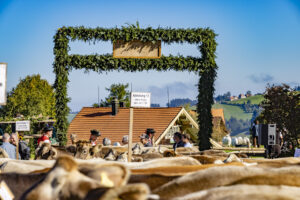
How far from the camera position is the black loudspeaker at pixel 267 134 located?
11.7 m

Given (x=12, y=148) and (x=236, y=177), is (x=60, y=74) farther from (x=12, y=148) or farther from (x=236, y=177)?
(x=236, y=177)

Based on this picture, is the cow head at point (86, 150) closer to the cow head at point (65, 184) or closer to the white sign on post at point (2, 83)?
the white sign on post at point (2, 83)

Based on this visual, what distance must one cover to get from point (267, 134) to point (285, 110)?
301 inches

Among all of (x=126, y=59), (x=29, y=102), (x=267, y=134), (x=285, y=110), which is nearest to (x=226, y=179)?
(x=267, y=134)

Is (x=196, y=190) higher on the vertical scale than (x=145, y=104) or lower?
lower

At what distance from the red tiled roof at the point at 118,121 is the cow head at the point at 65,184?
Result: 91.4 ft

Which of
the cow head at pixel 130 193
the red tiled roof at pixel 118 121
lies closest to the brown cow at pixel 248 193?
the cow head at pixel 130 193

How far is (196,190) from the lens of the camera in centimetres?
199

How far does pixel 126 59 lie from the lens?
15.8 meters

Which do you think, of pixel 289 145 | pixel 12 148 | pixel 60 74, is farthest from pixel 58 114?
pixel 289 145

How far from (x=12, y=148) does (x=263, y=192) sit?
9.36 metres

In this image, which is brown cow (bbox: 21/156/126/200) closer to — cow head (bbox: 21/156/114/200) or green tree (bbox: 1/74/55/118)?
cow head (bbox: 21/156/114/200)

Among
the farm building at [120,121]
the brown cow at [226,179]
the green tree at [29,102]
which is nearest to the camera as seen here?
the brown cow at [226,179]

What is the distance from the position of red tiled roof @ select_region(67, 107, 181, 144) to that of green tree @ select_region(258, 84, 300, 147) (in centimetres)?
1207
